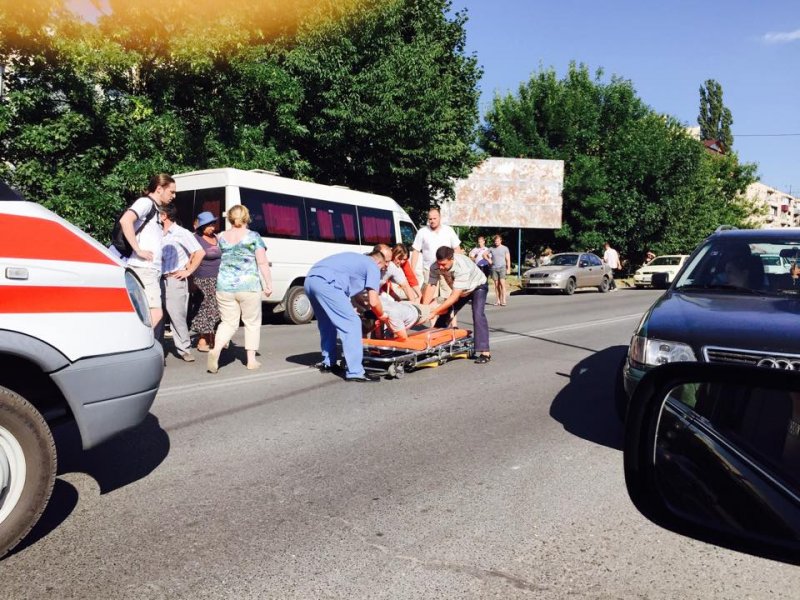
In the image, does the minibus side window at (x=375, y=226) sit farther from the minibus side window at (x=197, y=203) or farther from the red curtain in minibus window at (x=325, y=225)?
the minibus side window at (x=197, y=203)

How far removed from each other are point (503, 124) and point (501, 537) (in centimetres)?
3537

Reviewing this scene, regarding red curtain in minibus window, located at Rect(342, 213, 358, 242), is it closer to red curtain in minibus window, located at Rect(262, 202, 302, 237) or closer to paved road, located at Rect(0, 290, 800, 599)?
red curtain in minibus window, located at Rect(262, 202, 302, 237)

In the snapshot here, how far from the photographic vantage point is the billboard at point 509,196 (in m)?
30.2

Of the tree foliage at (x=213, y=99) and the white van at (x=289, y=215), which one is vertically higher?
the tree foliage at (x=213, y=99)

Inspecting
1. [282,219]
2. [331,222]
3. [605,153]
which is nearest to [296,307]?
[282,219]

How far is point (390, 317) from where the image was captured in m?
8.01

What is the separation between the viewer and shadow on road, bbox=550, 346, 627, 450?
5.48 m

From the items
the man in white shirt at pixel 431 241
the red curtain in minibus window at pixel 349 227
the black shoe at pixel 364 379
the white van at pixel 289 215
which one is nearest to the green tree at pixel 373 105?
the white van at pixel 289 215

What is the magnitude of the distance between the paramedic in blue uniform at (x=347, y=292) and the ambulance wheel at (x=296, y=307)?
613cm

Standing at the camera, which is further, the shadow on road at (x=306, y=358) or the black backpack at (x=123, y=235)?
the shadow on road at (x=306, y=358)

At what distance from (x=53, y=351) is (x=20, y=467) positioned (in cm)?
51

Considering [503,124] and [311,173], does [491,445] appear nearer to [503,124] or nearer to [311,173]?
[311,173]

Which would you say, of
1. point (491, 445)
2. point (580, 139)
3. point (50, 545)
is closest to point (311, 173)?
point (491, 445)

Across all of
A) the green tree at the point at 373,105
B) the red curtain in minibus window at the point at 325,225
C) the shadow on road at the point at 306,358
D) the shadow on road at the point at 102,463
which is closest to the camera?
the shadow on road at the point at 102,463
